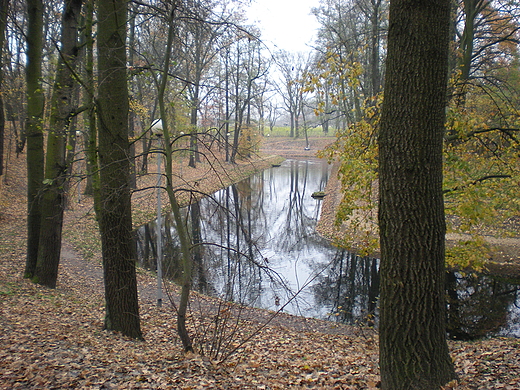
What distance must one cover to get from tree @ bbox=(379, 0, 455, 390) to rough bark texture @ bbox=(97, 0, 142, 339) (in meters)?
3.43

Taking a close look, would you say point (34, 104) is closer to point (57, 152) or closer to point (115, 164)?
point (57, 152)

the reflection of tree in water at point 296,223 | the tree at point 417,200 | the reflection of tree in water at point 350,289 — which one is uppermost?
the tree at point 417,200

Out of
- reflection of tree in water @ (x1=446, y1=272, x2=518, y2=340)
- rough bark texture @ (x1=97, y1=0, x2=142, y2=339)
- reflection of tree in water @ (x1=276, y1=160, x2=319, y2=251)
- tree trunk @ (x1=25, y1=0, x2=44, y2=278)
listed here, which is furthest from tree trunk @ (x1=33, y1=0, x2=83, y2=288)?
reflection of tree in water @ (x1=446, y1=272, x2=518, y2=340)

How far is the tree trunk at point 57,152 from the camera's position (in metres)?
7.01

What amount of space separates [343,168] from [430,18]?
3.96 meters

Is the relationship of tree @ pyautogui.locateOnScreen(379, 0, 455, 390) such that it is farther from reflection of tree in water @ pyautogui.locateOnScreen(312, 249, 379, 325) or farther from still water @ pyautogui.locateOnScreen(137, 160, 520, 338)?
reflection of tree in water @ pyautogui.locateOnScreen(312, 249, 379, 325)

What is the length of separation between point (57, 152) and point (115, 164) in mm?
2770

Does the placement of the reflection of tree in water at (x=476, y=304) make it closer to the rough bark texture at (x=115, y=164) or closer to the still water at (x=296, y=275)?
the still water at (x=296, y=275)

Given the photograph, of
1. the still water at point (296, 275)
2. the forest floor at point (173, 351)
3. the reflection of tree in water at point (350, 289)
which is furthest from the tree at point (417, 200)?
the reflection of tree in water at point (350, 289)

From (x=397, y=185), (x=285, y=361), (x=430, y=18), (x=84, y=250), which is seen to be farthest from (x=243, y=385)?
(x=84, y=250)

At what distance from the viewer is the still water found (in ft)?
26.0

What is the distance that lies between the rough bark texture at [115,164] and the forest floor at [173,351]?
58cm

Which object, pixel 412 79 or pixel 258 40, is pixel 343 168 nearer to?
pixel 258 40

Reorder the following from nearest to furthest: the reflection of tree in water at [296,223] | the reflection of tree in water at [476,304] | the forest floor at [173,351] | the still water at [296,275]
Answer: the forest floor at [173,351] → the still water at [296,275] → the reflection of tree in water at [476,304] → the reflection of tree in water at [296,223]
